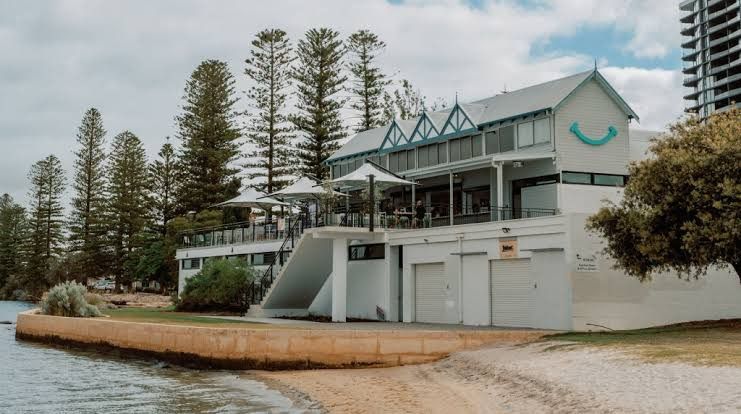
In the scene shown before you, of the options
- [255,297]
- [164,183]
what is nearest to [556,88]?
[255,297]

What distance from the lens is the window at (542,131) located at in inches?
1054

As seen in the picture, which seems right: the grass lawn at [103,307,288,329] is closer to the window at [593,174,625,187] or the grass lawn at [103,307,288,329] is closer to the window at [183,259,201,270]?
the window at [183,259,201,270]

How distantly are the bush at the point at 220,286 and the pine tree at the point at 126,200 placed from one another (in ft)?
94.4

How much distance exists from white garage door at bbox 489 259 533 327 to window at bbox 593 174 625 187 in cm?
721

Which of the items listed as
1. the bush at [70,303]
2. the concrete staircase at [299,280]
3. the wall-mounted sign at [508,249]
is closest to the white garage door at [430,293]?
the wall-mounted sign at [508,249]

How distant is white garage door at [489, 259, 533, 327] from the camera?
21.1m

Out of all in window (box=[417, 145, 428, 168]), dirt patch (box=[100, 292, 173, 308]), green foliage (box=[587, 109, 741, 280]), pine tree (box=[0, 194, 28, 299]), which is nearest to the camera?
green foliage (box=[587, 109, 741, 280])

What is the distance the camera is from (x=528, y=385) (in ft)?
40.4

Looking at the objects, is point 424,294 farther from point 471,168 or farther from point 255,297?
point 255,297

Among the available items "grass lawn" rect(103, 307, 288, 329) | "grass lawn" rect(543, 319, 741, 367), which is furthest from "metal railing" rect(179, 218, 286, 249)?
"grass lawn" rect(543, 319, 741, 367)

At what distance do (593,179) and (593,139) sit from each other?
1400 mm

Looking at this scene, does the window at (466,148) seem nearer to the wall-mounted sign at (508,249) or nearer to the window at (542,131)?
the window at (542,131)

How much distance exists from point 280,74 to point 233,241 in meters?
19.1

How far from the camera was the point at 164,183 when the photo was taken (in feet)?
198
